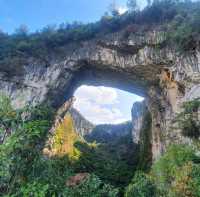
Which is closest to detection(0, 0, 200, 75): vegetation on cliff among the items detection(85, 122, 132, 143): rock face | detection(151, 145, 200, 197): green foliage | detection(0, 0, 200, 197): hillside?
detection(0, 0, 200, 197): hillside

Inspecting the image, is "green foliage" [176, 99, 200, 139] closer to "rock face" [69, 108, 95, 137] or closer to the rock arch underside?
the rock arch underside

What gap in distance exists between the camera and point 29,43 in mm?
26016

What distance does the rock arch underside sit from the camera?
21578 mm

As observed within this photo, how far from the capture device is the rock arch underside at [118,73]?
70.8ft

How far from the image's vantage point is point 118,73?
24984 millimetres

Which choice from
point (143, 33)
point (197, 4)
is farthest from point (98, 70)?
point (197, 4)

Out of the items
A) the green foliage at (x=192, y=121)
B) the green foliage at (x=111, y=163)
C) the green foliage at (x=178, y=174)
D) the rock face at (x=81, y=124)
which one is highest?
the rock face at (x=81, y=124)

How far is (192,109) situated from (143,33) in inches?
371

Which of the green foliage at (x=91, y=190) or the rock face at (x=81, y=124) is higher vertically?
the rock face at (x=81, y=124)

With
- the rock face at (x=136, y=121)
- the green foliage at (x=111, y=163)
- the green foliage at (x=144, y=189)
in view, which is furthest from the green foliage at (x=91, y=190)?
the rock face at (x=136, y=121)

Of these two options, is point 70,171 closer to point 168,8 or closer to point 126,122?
point 168,8

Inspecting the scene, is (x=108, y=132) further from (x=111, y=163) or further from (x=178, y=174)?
(x=178, y=174)

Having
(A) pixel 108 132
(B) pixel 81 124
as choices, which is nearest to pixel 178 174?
(B) pixel 81 124

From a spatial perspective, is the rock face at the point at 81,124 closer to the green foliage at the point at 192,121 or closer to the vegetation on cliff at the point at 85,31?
the vegetation on cliff at the point at 85,31
